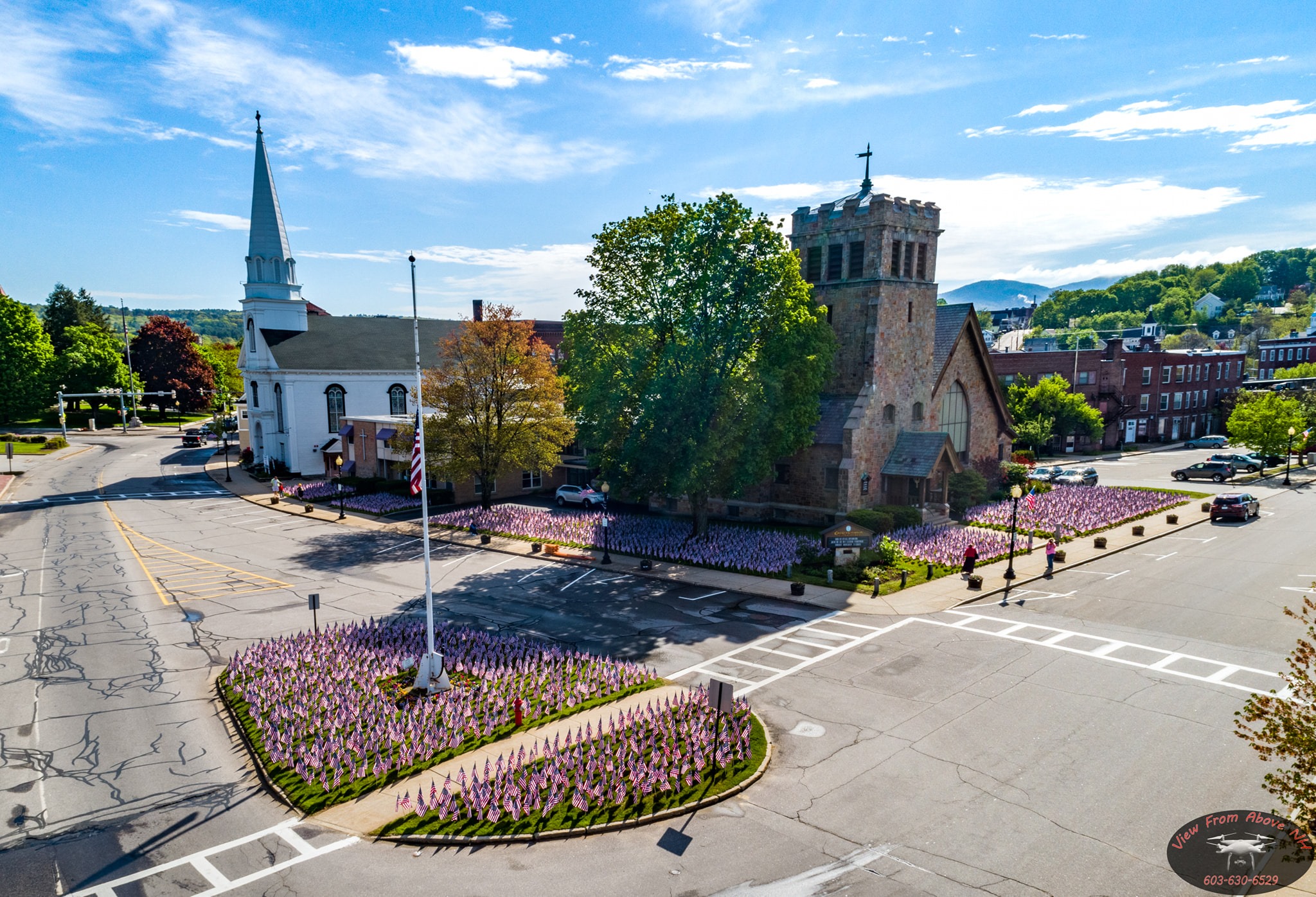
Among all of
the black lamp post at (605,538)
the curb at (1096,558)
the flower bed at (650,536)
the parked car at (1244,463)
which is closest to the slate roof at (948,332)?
the curb at (1096,558)

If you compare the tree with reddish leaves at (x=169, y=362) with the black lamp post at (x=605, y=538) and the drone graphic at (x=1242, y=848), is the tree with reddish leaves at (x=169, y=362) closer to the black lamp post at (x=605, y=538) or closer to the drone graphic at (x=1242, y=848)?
the black lamp post at (x=605, y=538)

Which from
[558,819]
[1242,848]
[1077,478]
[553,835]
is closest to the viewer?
[1242,848]

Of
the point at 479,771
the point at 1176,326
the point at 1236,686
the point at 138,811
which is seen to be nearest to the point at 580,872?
the point at 479,771

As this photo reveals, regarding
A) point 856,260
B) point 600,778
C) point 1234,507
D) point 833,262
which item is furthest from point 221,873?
point 1234,507

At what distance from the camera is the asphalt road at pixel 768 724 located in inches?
447

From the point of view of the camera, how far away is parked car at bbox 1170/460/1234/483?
5134 cm

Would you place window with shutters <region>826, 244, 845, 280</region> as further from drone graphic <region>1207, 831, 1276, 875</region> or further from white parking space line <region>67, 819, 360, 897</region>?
white parking space line <region>67, 819, 360, 897</region>

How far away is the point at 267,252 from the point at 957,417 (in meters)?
54.2

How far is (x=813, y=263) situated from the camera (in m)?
40.2

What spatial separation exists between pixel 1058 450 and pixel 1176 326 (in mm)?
163510

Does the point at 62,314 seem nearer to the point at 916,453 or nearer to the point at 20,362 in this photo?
the point at 20,362

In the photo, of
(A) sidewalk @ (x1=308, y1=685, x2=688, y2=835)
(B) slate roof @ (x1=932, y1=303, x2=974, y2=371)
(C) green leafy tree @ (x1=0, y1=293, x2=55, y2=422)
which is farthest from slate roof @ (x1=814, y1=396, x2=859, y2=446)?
(C) green leafy tree @ (x1=0, y1=293, x2=55, y2=422)

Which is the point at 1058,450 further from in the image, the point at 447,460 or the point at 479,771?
the point at 479,771

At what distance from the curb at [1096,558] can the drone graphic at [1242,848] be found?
43.8 feet
